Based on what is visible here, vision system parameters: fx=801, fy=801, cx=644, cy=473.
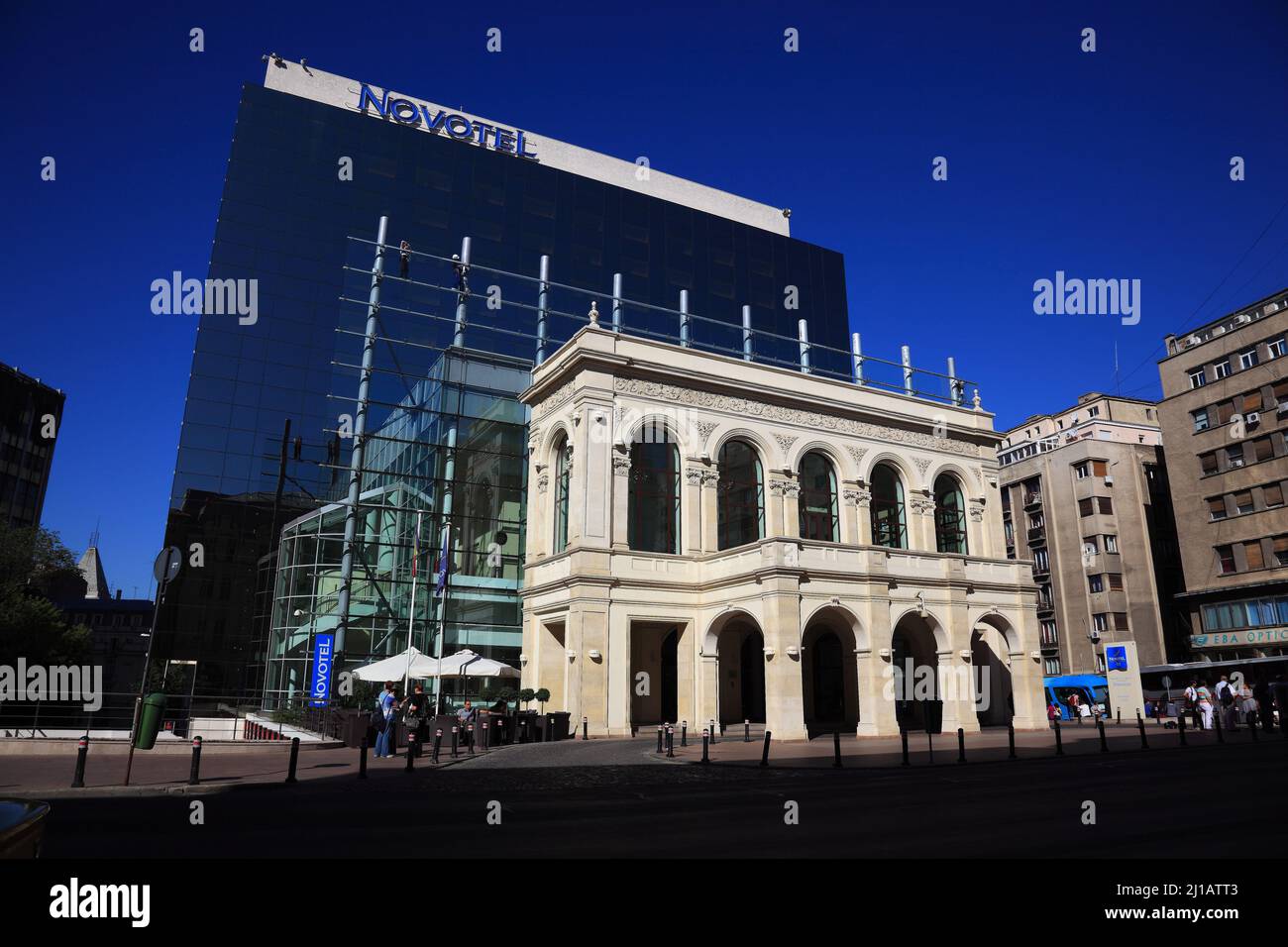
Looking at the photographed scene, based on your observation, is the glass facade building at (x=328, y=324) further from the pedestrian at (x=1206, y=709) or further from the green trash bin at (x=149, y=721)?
the pedestrian at (x=1206, y=709)

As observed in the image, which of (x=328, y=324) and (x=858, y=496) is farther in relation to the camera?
(x=328, y=324)

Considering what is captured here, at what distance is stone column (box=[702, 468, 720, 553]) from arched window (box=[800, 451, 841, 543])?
510 centimetres

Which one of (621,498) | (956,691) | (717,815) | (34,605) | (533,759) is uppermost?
(621,498)

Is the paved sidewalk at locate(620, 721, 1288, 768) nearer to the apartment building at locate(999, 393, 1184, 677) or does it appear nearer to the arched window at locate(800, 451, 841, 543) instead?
the arched window at locate(800, 451, 841, 543)

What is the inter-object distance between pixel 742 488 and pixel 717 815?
86.7 ft

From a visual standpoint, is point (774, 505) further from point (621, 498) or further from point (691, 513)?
point (621, 498)

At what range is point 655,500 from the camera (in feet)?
113

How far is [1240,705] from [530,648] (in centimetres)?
2845

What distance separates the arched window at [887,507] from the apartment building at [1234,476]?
27097 mm

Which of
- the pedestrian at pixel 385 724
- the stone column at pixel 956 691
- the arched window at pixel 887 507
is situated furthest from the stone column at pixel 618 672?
the arched window at pixel 887 507

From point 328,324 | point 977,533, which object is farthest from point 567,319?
point 977,533

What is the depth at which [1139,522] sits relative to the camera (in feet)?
203

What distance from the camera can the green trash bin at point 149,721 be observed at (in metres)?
14.5
